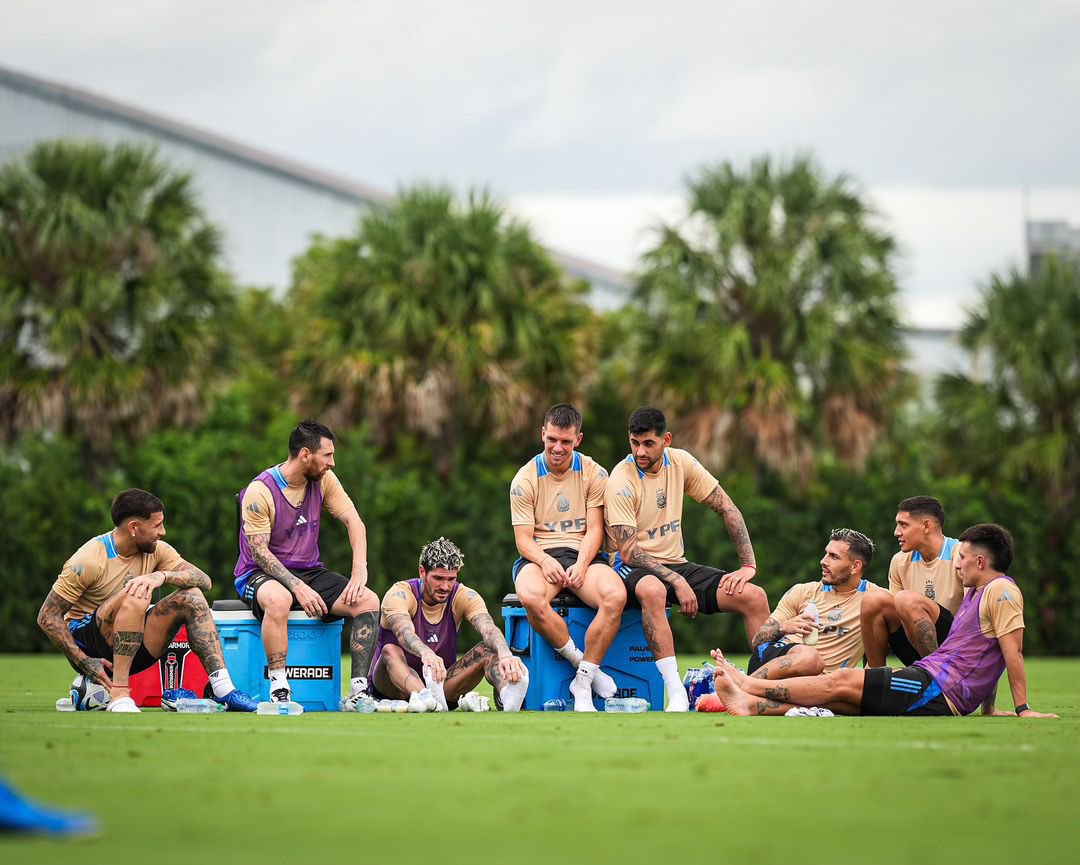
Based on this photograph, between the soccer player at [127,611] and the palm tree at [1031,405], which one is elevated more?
the palm tree at [1031,405]

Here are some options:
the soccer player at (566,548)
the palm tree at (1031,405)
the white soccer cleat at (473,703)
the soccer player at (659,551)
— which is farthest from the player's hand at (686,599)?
the palm tree at (1031,405)

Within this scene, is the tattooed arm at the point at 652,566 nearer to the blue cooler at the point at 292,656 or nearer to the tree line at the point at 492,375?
the blue cooler at the point at 292,656

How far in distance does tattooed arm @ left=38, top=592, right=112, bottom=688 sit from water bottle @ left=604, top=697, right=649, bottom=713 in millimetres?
2954

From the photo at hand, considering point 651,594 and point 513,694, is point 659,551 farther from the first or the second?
point 513,694

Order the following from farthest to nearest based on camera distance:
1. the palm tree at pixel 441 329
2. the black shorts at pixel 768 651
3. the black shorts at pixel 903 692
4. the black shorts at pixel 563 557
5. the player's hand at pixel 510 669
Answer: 1. the palm tree at pixel 441 329
2. the black shorts at pixel 563 557
3. the black shorts at pixel 768 651
4. the player's hand at pixel 510 669
5. the black shorts at pixel 903 692

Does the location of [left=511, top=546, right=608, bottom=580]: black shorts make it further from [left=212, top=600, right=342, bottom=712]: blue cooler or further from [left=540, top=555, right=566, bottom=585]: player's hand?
[left=212, top=600, right=342, bottom=712]: blue cooler

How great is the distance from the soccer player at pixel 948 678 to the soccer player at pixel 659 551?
911 mm

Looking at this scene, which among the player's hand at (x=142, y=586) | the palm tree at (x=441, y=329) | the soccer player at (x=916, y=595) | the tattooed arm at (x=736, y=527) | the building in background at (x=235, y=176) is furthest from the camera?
the building in background at (x=235, y=176)

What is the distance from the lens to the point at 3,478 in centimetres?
2083

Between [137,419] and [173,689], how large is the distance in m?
12.3

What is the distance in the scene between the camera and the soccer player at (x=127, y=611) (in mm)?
8953

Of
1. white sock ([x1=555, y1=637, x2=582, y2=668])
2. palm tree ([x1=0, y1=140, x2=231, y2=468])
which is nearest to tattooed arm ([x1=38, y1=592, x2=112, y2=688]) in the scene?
white sock ([x1=555, y1=637, x2=582, y2=668])

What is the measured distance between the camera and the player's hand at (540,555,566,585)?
950 centimetres

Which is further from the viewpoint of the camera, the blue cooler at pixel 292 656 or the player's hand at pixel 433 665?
the blue cooler at pixel 292 656
